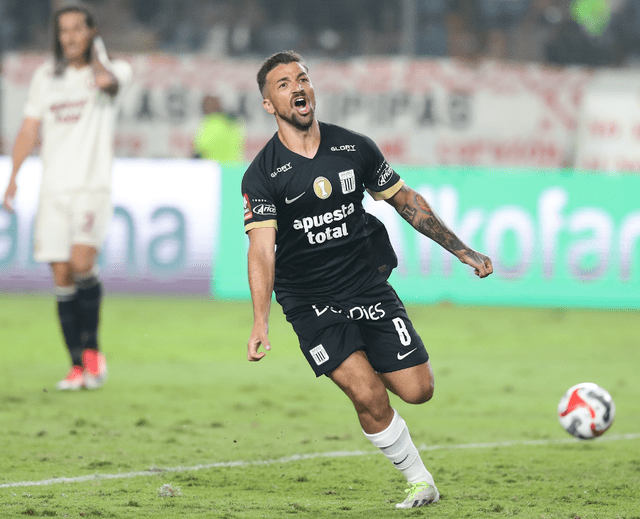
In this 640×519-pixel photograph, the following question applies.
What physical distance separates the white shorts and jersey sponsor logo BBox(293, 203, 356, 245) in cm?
324

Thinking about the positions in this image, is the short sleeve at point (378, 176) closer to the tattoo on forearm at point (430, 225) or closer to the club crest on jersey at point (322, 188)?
the tattoo on forearm at point (430, 225)

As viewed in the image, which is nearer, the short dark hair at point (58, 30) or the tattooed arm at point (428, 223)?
the tattooed arm at point (428, 223)

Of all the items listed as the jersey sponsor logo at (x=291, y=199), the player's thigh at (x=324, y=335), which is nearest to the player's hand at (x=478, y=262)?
the player's thigh at (x=324, y=335)

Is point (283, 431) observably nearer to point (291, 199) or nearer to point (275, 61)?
point (291, 199)

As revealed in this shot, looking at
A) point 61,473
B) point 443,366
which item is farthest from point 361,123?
point 61,473

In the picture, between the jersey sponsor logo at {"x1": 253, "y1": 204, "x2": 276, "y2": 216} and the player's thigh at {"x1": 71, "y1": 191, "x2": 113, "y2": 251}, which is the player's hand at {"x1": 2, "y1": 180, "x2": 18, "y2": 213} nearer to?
the player's thigh at {"x1": 71, "y1": 191, "x2": 113, "y2": 251}

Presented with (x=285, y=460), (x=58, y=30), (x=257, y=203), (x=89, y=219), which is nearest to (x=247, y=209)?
(x=257, y=203)

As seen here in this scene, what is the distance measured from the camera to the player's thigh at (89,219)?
755 cm

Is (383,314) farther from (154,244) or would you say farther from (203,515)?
(154,244)

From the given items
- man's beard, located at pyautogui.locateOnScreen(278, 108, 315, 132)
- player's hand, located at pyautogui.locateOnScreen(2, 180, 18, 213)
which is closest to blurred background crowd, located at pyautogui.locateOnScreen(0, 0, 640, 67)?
player's hand, located at pyautogui.locateOnScreen(2, 180, 18, 213)

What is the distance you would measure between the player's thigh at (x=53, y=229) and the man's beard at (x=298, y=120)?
3270 millimetres

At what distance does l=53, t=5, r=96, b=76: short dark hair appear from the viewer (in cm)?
741

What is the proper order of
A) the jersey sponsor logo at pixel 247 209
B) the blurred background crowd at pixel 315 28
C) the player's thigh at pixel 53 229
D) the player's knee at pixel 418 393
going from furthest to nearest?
the blurred background crowd at pixel 315 28, the player's thigh at pixel 53 229, the player's knee at pixel 418 393, the jersey sponsor logo at pixel 247 209

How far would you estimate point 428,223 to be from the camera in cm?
495
